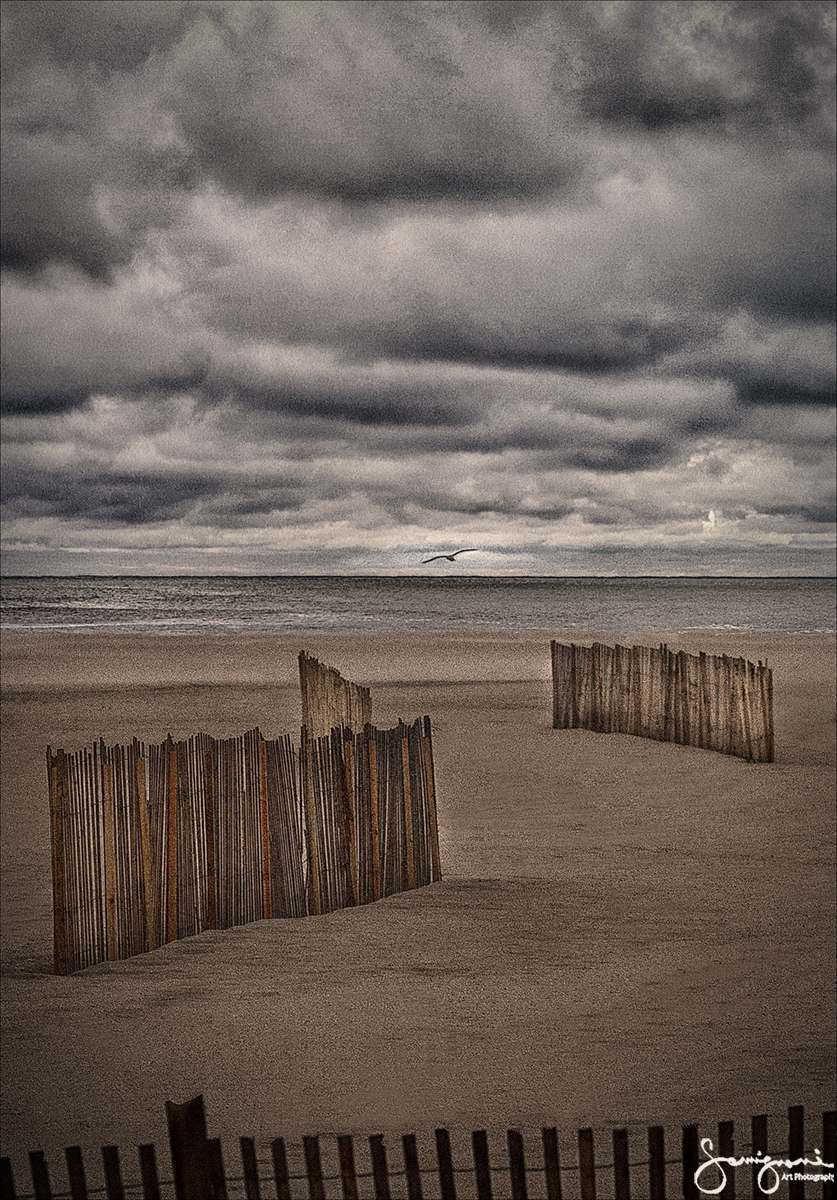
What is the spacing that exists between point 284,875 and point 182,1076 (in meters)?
1.78

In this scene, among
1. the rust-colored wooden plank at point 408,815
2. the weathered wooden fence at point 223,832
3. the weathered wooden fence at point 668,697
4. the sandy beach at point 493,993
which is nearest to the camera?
the sandy beach at point 493,993

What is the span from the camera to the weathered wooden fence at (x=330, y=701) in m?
10.3

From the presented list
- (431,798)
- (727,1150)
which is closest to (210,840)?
(431,798)

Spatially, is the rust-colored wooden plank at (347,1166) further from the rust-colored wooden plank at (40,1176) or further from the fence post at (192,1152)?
the rust-colored wooden plank at (40,1176)

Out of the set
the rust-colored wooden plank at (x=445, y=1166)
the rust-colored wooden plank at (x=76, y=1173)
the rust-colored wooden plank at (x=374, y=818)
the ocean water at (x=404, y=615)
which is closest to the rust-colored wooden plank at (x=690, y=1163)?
the rust-colored wooden plank at (x=445, y=1166)

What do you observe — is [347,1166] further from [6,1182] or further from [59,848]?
[59,848]

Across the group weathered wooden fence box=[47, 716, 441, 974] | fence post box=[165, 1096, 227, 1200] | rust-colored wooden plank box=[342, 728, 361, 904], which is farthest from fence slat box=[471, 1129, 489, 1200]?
rust-colored wooden plank box=[342, 728, 361, 904]

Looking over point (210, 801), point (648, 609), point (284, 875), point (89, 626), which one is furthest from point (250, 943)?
point (648, 609)

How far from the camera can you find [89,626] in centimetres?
4962

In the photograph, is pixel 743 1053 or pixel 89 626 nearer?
pixel 743 1053

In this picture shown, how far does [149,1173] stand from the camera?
106 inches

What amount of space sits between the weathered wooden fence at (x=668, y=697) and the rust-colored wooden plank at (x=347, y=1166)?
35.0ft

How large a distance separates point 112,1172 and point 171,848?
3.76m

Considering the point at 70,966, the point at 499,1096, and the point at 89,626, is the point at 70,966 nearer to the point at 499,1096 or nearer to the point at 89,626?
the point at 499,1096
